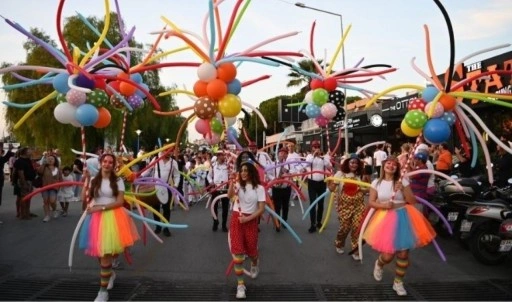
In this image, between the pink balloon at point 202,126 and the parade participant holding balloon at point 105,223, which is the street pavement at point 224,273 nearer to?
the parade participant holding balloon at point 105,223

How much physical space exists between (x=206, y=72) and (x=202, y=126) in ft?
3.63

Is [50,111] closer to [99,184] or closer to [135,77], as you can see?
[135,77]

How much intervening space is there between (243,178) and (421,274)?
276cm

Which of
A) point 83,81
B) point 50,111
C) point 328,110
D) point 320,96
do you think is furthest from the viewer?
point 50,111

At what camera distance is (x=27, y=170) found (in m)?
11.1

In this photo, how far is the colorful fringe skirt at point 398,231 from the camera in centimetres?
516

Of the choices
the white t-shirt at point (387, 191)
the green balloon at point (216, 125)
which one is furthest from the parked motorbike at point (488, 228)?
the green balloon at point (216, 125)

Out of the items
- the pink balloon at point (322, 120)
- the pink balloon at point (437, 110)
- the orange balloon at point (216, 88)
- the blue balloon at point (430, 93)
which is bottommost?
the pink balloon at point (437, 110)

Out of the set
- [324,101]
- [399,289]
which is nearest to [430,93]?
[399,289]

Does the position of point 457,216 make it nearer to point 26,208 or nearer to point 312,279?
point 312,279

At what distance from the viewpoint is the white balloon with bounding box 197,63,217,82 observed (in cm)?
590

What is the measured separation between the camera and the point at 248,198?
18.0ft

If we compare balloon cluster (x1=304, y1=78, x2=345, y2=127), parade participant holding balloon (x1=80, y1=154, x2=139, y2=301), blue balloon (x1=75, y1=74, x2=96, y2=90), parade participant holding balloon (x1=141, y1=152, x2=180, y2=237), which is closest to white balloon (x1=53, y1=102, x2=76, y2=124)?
blue balloon (x1=75, y1=74, x2=96, y2=90)

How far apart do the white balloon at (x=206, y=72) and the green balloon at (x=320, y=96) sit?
7.67 feet
